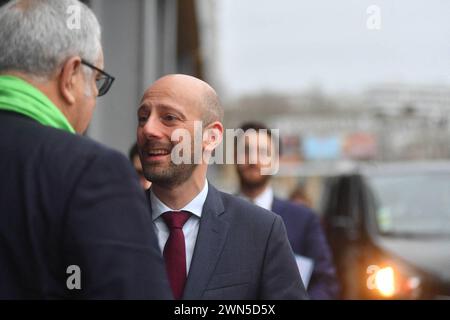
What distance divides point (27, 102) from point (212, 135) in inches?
28.1

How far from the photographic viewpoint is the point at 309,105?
71438 mm

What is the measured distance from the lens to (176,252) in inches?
90.5

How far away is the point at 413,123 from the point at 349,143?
4161 centimetres

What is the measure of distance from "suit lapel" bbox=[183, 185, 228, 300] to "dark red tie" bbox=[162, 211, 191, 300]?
0.12ft

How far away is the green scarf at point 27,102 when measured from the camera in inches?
75.2

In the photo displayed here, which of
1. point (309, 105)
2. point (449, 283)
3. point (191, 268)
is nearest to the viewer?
point (191, 268)

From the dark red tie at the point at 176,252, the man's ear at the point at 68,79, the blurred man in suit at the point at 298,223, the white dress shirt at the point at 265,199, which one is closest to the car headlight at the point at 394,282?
the blurred man in suit at the point at 298,223

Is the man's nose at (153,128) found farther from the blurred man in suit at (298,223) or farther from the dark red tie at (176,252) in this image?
the blurred man in suit at (298,223)

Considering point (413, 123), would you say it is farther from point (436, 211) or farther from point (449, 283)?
point (449, 283)

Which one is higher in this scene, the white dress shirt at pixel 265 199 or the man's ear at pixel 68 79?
the man's ear at pixel 68 79

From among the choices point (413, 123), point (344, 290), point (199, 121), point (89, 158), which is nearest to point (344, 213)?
point (344, 290)

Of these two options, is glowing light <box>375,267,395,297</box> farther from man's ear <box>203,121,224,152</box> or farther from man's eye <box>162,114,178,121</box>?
man's eye <box>162,114,178,121</box>

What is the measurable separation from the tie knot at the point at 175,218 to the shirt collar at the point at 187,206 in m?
0.02

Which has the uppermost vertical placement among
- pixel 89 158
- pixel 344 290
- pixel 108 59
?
pixel 108 59
